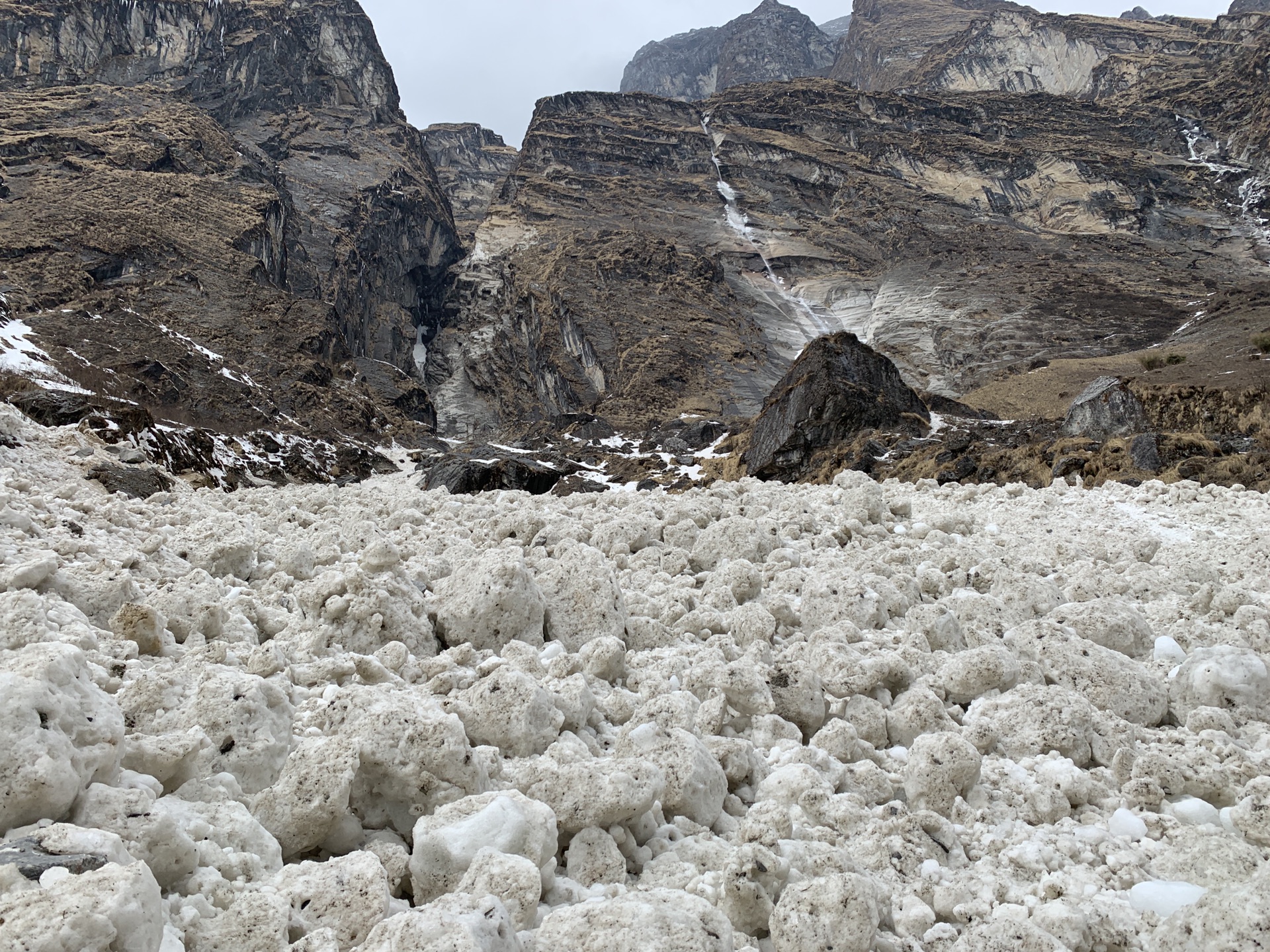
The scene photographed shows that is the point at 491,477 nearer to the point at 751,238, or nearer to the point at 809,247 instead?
the point at 809,247

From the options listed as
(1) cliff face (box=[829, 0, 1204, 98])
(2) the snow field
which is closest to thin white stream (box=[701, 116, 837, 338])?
(1) cliff face (box=[829, 0, 1204, 98])

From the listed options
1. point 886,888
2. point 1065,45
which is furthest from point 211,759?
point 1065,45

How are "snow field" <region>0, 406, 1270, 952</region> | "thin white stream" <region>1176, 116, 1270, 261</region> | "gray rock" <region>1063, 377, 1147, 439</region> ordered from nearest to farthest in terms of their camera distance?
"snow field" <region>0, 406, 1270, 952</region>
"gray rock" <region>1063, 377, 1147, 439</region>
"thin white stream" <region>1176, 116, 1270, 261</region>

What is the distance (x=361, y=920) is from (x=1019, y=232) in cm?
7946

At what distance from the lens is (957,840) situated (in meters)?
2.32

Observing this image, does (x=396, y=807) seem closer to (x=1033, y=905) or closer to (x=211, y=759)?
(x=211, y=759)

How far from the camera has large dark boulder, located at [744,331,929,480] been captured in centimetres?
1866

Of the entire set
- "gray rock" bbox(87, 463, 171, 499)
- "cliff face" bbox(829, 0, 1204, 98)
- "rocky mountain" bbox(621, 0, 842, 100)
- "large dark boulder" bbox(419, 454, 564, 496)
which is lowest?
"large dark boulder" bbox(419, 454, 564, 496)

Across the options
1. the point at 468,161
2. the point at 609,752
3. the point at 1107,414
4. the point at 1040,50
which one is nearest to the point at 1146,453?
the point at 1107,414

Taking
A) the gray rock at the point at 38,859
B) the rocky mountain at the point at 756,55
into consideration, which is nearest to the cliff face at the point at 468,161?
the rocky mountain at the point at 756,55

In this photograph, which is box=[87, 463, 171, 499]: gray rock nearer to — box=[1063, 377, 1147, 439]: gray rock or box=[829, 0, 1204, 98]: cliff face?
box=[1063, 377, 1147, 439]: gray rock

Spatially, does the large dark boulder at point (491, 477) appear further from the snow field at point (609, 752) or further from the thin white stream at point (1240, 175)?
the thin white stream at point (1240, 175)

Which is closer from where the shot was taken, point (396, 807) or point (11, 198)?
point (396, 807)

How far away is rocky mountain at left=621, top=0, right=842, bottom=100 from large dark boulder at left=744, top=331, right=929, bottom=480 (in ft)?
550
